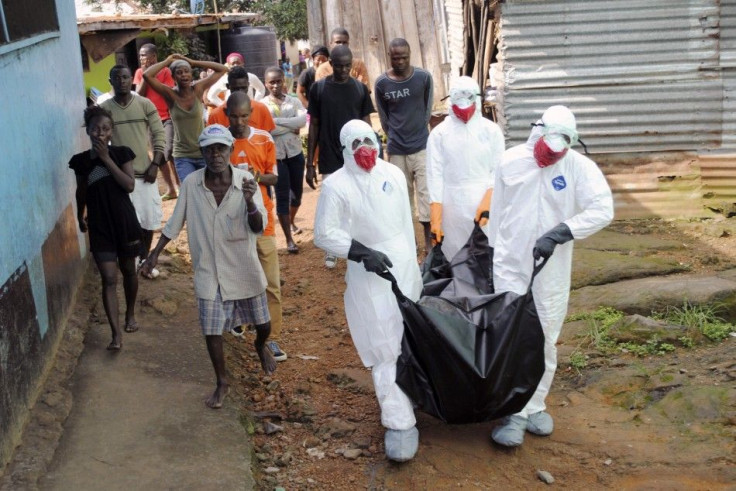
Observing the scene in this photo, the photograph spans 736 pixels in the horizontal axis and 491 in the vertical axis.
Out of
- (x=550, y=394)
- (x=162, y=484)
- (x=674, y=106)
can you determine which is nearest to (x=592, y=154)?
(x=674, y=106)

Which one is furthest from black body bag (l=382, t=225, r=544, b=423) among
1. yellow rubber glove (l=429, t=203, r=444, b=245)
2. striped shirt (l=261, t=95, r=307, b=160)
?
striped shirt (l=261, t=95, r=307, b=160)

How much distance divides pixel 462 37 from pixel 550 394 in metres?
7.09

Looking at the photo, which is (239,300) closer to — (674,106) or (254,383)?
(254,383)

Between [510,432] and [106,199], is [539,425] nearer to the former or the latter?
[510,432]

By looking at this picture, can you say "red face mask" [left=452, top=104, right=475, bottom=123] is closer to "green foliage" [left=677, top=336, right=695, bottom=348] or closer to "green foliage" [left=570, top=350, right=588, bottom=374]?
"green foliage" [left=570, top=350, right=588, bottom=374]

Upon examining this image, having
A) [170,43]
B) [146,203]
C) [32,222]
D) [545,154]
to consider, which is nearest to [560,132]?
[545,154]

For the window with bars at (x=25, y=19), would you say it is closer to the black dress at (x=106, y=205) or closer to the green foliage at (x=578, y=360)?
the black dress at (x=106, y=205)

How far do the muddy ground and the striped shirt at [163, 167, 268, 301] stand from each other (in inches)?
27.8

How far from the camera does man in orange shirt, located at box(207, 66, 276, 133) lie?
6.83 metres

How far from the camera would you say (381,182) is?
16.4 ft

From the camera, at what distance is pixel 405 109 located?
25.6ft

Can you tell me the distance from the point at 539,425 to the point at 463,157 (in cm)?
217

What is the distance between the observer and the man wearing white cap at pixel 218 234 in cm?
526

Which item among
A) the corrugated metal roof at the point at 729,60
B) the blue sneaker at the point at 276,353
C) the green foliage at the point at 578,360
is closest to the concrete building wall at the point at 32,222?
the blue sneaker at the point at 276,353
